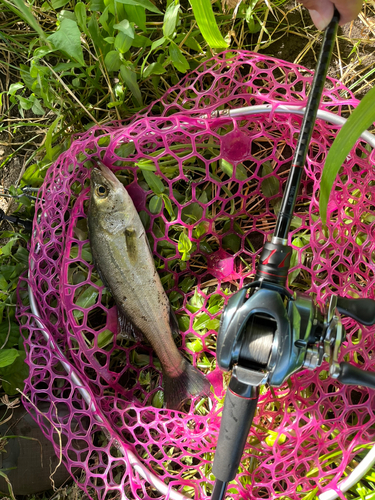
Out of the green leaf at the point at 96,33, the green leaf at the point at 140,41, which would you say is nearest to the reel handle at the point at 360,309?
the green leaf at the point at 140,41

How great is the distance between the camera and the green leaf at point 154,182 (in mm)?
1915

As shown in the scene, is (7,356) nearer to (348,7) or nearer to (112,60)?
(112,60)

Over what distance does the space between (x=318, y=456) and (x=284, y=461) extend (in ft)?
0.54

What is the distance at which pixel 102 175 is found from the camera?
190 cm

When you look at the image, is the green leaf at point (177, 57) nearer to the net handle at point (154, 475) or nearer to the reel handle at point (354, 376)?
the net handle at point (154, 475)

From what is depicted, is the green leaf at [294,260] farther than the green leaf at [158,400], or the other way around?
the green leaf at [158,400]

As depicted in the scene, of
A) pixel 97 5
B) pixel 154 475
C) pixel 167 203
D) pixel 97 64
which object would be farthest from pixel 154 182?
pixel 154 475

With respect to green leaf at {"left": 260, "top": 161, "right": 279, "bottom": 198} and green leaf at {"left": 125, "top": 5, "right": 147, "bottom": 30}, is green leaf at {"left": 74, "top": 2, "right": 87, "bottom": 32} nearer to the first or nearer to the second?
green leaf at {"left": 125, "top": 5, "right": 147, "bottom": 30}

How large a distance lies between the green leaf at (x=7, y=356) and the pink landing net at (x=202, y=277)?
9cm

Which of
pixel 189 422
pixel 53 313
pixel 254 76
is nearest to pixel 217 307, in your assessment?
pixel 189 422

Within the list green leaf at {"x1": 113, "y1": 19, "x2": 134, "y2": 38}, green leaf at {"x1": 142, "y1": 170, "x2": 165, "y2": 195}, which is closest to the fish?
green leaf at {"x1": 142, "y1": 170, "x2": 165, "y2": 195}

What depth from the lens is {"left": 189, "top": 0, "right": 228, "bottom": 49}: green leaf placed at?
1554 millimetres

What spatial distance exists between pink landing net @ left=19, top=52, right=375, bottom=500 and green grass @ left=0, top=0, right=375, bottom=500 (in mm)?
136

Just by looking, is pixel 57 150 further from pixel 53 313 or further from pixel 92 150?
pixel 53 313
